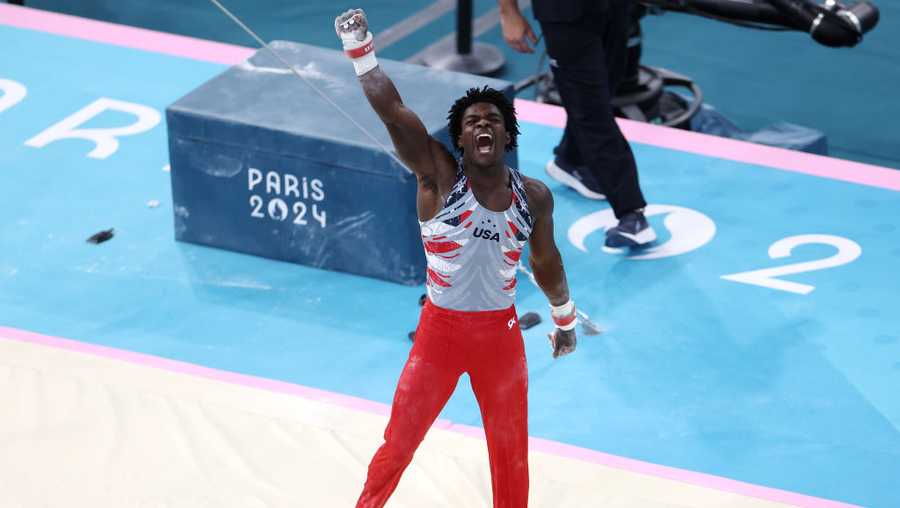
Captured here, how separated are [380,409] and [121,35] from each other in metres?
3.75

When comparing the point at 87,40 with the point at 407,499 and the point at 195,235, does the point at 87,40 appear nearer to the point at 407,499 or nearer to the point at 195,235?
the point at 195,235

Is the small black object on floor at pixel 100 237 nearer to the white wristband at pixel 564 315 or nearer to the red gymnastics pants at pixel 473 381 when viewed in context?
the red gymnastics pants at pixel 473 381

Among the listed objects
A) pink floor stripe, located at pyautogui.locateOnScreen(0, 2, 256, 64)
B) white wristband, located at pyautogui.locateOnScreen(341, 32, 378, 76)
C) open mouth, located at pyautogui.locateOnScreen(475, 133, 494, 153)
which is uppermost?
white wristband, located at pyautogui.locateOnScreen(341, 32, 378, 76)

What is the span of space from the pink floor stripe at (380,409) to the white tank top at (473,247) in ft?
3.83

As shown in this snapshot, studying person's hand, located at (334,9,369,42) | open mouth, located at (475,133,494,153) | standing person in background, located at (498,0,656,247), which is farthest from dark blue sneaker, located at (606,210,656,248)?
person's hand, located at (334,9,369,42)

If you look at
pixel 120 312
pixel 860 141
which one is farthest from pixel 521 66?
pixel 120 312

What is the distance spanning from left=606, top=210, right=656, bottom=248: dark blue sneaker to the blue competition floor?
99 millimetres

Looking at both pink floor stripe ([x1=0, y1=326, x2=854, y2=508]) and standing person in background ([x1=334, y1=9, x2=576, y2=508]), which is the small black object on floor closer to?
pink floor stripe ([x1=0, y1=326, x2=854, y2=508])

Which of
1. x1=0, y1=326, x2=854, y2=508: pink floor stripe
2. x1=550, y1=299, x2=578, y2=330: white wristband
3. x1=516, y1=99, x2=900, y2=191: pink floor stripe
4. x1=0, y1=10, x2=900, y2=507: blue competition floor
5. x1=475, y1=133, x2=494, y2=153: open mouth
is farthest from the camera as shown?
x1=516, y1=99, x2=900, y2=191: pink floor stripe

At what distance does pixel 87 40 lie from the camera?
8.05m

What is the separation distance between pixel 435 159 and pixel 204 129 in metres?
2.40

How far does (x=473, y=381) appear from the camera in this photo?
13.3 ft

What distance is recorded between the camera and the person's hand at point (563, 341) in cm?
424

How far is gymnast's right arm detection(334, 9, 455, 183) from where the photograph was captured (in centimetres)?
381
